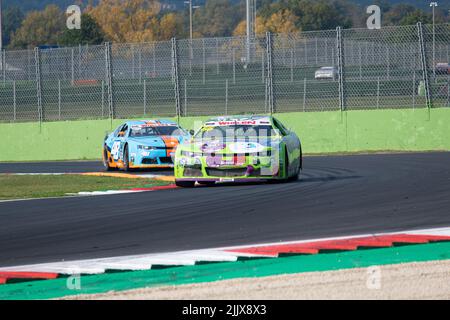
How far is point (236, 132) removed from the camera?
1692 cm

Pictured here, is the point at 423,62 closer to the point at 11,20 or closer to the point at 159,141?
the point at 159,141

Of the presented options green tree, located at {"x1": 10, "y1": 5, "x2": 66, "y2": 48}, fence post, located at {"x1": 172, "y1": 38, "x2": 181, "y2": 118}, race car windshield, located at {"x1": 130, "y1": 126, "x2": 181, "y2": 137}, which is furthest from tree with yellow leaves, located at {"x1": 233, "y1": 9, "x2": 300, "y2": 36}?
race car windshield, located at {"x1": 130, "y1": 126, "x2": 181, "y2": 137}

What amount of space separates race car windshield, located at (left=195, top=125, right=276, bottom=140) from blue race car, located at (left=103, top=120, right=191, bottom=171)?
2954mm

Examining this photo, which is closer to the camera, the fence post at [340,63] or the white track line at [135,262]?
the white track line at [135,262]

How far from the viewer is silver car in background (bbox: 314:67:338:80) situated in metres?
26.3

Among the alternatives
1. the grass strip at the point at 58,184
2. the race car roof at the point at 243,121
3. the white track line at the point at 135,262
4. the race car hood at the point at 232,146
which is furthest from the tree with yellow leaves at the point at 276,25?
the white track line at the point at 135,262

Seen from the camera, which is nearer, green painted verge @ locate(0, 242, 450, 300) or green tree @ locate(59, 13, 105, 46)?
green painted verge @ locate(0, 242, 450, 300)

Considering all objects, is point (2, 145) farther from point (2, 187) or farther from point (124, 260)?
point (124, 260)

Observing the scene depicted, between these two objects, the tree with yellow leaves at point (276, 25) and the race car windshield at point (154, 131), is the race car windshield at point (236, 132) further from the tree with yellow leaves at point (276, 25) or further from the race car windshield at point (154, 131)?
the tree with yellow leaves at point (276, 25)

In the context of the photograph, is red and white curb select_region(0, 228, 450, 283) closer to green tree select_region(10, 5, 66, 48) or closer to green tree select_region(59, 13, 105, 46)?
green tree select_region(59, 13, 105, 46)

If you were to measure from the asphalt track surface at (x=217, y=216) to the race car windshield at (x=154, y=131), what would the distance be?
492 centimetres

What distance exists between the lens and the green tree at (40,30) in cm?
10994

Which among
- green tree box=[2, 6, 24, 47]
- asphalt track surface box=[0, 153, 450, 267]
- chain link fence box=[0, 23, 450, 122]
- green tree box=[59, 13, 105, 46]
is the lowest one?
asphalt track surface box=[0, 153, 450, 267]
